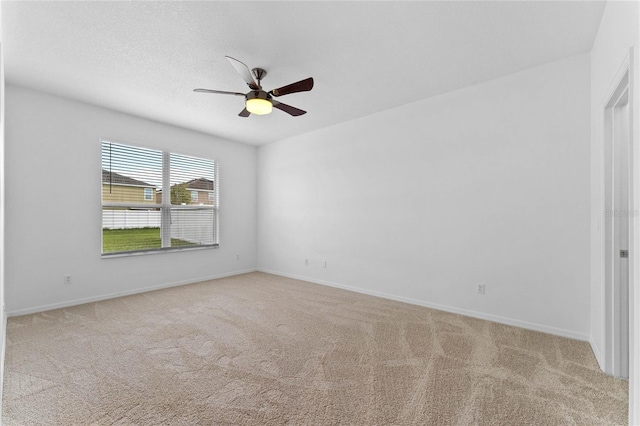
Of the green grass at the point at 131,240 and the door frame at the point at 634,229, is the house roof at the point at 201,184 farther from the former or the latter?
the door frame at the point at 634,229

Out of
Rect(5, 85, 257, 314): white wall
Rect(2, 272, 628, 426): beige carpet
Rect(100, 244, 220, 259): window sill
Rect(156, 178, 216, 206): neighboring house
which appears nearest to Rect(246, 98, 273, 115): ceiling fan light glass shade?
Rect(2, 272, 628, 426): beige carpet

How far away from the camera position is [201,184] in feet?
17.7

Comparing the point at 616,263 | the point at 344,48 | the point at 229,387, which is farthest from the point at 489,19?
the point at 229,387

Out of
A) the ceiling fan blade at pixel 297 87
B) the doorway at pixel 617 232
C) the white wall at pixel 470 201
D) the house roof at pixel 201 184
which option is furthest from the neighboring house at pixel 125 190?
the doorway at pixel 617 232

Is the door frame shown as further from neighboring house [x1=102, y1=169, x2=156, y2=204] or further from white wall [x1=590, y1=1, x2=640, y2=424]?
neighboring house [x1=102, y1=169, x2=156, y2=204]

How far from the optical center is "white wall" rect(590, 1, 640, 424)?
1.51m

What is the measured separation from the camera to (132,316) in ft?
11.3

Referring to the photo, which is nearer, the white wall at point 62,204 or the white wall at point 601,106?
the white wall at point 601,106

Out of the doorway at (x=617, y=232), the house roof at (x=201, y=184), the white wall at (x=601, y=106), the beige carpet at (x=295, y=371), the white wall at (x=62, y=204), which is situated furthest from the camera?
the house roof at (x=201, y=184)

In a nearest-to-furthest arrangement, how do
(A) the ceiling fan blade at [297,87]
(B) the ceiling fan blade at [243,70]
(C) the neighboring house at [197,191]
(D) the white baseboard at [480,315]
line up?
(B) the ceiling fan blade at [243,70] → (A) the ceiling fan blade at [297,87] → (D) the white baseboard at [480,315] → (C) the neighboring house at [197,191]

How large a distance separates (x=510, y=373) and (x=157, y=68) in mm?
4244

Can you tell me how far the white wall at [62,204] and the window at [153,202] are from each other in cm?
15

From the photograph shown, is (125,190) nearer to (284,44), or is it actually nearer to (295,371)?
(284,44)

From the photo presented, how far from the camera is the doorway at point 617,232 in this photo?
A: 2.16 metres
